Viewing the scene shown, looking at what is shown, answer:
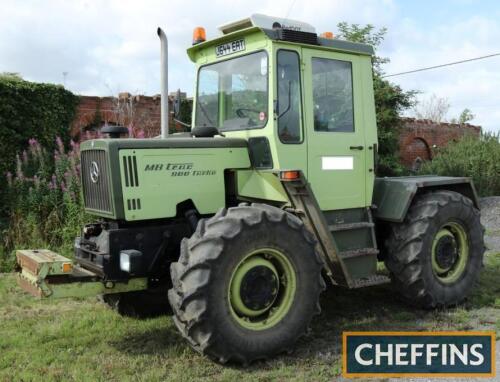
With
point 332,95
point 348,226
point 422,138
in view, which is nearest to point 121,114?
point 332,95

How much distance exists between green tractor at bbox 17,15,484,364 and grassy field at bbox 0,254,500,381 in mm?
196

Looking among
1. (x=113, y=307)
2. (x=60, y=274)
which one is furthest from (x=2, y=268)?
(x=60, y=274)

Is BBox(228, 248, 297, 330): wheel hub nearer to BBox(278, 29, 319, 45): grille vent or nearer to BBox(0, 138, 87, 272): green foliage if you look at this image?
BBox(278, 29, 319, 45): grille vent

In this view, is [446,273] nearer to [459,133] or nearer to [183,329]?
[183,329]

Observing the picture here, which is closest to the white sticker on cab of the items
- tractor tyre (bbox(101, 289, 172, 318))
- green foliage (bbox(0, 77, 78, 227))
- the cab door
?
the cab door

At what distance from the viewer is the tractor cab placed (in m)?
4.84

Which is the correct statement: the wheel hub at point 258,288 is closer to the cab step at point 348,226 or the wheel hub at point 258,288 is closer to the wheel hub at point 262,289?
the wheel hub at point 262,289

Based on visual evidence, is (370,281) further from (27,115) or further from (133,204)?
(27,115)

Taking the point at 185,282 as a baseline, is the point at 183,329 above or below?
below

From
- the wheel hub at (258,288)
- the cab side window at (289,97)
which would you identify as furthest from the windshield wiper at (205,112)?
the wheel hub at (258,288)

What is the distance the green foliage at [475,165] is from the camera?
50.8 feet

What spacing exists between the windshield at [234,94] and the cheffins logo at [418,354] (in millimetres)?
2057

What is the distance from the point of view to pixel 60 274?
4.23 m

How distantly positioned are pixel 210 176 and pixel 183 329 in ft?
4.44
